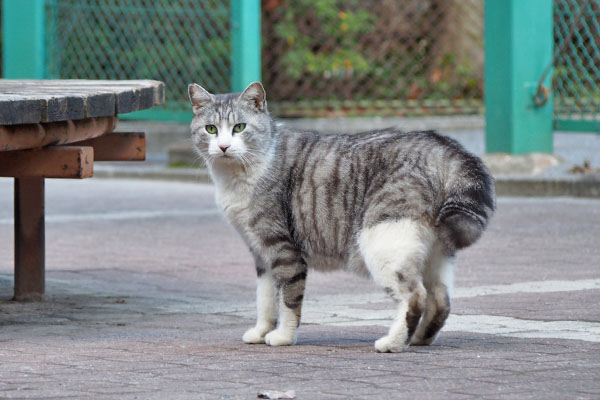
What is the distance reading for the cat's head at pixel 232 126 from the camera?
5055 mm

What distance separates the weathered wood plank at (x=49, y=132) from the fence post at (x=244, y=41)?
6361 mm

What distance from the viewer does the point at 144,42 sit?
1388 centimetres

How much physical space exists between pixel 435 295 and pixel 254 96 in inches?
49.4

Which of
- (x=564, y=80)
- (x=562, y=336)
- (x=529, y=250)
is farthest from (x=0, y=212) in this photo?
(x=562, y=336)

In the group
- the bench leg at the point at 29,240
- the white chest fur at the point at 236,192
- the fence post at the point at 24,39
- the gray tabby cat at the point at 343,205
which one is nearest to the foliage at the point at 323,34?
the fence post at the point at 24,39

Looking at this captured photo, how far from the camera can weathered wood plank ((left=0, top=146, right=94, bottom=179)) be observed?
5262 mm

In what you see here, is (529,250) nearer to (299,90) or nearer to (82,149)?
(82,149)

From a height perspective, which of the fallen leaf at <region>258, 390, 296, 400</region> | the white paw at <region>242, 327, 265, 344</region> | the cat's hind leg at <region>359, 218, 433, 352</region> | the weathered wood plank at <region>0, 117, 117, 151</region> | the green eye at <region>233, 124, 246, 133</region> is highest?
the green eye at <region>233, 124, 246, 133</region>

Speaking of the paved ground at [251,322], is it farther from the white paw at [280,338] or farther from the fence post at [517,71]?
the fence post at [517,71]

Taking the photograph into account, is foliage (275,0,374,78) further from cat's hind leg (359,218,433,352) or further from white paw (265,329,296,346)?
cat's hind leg (359,218,433,352)

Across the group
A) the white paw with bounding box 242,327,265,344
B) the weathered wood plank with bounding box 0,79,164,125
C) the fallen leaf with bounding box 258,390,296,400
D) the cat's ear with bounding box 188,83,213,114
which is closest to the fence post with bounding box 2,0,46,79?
the weathered wood plank with bounding box 0,79,164,125

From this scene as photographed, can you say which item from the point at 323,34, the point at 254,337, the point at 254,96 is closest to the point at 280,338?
the point at 254,337

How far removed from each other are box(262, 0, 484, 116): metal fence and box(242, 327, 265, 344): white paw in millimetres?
9817

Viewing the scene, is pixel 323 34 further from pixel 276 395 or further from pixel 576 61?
pixel 276 395
